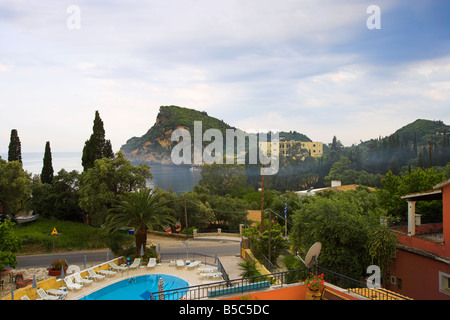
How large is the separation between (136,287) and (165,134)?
455ft

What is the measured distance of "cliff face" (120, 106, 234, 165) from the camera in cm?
14534

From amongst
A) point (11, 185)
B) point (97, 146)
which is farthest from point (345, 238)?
point (97, 146)

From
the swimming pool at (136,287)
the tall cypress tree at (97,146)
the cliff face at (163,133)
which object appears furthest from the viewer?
the cliff face at (163,133)

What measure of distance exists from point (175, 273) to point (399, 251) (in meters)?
12.0

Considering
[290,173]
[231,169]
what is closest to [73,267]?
[231,169]

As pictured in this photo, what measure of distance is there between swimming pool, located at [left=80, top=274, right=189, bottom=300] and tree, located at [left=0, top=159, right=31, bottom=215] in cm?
1772

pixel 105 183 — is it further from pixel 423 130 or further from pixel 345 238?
pixel 423 130

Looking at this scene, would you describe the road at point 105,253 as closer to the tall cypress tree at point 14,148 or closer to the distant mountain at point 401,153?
the tall cypress tree at point 14,148

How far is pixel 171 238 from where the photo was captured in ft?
104

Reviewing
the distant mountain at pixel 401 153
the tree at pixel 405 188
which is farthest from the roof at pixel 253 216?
the distant mountain at pixel 401 153

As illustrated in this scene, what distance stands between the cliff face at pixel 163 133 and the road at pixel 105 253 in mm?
109148

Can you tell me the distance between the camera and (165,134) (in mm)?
152875

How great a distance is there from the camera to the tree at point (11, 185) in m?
28.8

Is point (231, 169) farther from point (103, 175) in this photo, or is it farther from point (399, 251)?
point (399, 251)
